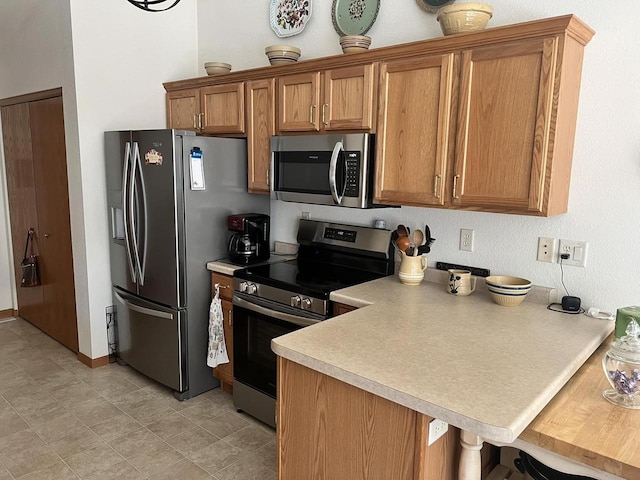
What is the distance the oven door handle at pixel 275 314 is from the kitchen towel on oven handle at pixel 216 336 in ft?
0.77

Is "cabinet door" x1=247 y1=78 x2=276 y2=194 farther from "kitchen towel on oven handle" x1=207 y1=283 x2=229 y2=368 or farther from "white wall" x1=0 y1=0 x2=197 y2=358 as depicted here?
"white wall" x1=0 y1=0 x2=197 y2=358

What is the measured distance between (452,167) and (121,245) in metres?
2.32

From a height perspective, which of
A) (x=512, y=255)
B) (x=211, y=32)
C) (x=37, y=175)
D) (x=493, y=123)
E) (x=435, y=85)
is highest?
(x=211, y=32)

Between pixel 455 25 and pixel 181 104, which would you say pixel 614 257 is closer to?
pixel 455 25

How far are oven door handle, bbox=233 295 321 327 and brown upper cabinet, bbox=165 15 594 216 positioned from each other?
0.71 meters

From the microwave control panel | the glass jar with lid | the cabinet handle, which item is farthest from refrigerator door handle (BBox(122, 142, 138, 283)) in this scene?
the glass jar with lid

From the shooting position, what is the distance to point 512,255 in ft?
7.66

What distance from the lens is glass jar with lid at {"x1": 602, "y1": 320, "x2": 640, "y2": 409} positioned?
1.42 meters

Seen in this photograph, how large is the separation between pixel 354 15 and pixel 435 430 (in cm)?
236

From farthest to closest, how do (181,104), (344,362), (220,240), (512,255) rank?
(181,104), (220,240), (512,255), (344,362)

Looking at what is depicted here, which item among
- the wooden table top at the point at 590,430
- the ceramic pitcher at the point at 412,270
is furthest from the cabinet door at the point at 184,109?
the wooden table top at the point at 590,430

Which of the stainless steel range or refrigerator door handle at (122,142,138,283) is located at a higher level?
refrigerator door handle at (122,142,138,283)

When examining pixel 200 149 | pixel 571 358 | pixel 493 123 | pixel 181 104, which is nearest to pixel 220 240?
pixel 200 149

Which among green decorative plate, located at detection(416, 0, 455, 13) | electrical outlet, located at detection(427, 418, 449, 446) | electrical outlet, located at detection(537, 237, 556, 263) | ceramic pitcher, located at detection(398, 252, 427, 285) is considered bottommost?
electrical outlet, located at detection(427, 418, 449, 446)
